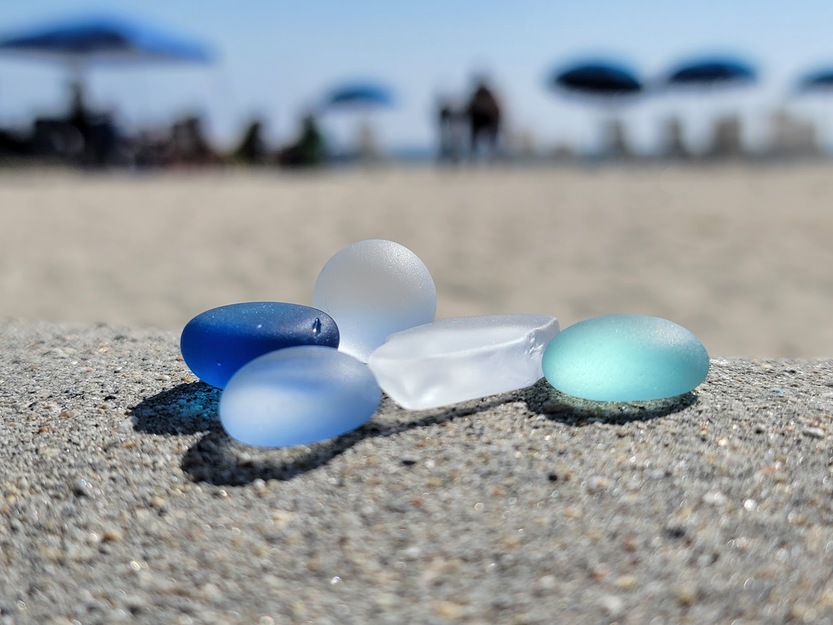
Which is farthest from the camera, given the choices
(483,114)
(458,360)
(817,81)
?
(817,81)

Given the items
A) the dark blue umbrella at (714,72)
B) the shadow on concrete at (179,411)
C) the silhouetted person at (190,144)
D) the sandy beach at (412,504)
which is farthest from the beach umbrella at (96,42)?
the shadow on concrete at (179,411)

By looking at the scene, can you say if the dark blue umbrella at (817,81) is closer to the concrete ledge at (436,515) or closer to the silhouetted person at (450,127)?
the silhouetted person at (450,127)

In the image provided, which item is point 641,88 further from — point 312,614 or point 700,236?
point 312,614

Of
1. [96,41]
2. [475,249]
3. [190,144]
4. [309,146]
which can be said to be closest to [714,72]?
[309,146]

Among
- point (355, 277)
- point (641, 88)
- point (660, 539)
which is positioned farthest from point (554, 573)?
point (641, 88)

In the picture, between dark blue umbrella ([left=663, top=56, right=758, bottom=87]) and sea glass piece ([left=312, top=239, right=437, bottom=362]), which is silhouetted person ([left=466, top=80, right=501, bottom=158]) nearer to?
dark blue umbrella ([left=663, top=56, right=758, bottom=87])

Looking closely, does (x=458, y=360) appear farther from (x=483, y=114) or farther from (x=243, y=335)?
(x=483, y=114)

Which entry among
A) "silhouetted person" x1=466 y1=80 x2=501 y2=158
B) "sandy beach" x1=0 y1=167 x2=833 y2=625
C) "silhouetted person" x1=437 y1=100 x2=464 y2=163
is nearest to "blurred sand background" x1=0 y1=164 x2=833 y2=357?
"sandy beach" x1=0 y1=167 x2=833 y2=625
